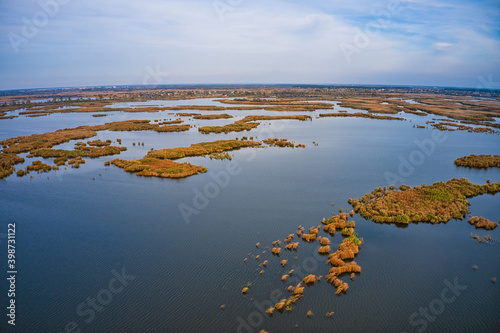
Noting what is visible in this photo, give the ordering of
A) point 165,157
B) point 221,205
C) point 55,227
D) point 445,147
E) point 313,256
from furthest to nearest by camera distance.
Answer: point 445,147
point 165,157
point 221,205
point 55,227
point 313,256

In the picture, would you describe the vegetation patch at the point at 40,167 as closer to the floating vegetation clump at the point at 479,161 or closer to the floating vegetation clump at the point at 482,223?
the floating vegetation clump at the point at 482,223

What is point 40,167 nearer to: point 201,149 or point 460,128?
point 201,149

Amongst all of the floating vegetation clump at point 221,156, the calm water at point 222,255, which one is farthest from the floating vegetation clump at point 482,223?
the floating vegetation clump at point 221,156

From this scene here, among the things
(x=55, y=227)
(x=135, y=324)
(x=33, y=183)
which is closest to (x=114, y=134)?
(x=33, y=183)

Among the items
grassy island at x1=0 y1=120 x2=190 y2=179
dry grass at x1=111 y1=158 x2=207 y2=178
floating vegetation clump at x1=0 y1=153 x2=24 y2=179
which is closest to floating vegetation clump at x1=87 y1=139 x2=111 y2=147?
grassy island at x1=0 y1=120 x2=190 y2=179

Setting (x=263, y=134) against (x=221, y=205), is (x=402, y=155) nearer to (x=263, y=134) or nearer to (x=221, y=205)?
(x=263, y=134)
